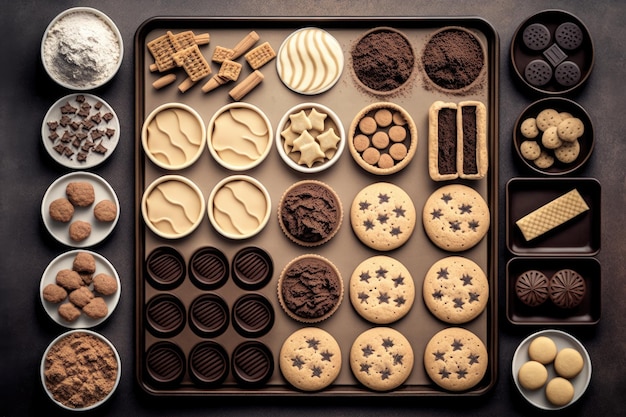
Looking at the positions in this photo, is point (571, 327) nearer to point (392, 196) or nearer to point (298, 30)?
point (392, 196)

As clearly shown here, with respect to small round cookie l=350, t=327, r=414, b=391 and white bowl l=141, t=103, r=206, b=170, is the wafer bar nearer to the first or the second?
white bowl l=141, t=103, r=206, b=170

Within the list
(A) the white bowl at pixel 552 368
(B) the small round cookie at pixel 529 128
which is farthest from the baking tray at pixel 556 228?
(A) the white bowl at pixel 552 368

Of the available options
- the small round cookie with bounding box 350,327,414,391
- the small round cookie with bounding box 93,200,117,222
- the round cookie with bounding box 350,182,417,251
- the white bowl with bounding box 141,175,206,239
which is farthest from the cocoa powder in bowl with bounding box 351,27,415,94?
the small round cookie with bounding box 93,200,117,222

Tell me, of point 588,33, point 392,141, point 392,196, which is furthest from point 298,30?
point 588,33

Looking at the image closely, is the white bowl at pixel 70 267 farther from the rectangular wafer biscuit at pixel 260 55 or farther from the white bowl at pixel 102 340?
the rectangular wafer biscuit at pixel 260 55

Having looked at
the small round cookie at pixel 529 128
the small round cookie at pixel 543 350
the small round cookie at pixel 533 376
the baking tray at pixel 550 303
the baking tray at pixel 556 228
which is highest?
the small round cookie at pixel 529 128

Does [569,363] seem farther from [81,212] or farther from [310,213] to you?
[81,212]
